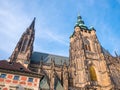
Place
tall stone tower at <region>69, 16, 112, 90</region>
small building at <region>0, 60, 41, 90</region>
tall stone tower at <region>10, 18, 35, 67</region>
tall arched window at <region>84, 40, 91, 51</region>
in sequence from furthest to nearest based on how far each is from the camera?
tall arched window at <region>84, 40, 91, 51</region> < tall stone tower at <region>10, 18, 35, 67</region> < tall stone tower at <region>69, 16, 112, 90</region> < small building at <region>0, 60, 41, 90</region>

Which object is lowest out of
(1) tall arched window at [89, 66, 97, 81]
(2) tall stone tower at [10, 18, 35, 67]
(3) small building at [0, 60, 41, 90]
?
(3) small building at [0, 60, 41, 90]

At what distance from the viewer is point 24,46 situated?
32219mm

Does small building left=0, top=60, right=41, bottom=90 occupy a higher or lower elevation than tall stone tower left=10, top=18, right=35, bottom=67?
lower

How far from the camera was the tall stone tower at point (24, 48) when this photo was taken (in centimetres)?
2890

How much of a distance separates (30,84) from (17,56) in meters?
12.3

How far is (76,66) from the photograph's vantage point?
31562 mm

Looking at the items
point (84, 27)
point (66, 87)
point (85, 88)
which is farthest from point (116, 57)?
point (66, 87)

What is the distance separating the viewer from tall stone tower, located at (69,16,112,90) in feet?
94.1

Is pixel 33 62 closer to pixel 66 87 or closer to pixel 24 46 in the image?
pixel 24 46

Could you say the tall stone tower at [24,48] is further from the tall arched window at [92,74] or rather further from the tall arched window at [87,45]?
the tall arched window at [92,74]

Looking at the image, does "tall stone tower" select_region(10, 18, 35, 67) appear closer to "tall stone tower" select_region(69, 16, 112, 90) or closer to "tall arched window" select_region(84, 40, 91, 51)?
"tall stone tower" select_region(69, 16, 112, 90)

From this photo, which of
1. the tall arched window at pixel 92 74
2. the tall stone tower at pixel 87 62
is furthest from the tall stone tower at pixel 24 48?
the tall arched window at pixel 92 74

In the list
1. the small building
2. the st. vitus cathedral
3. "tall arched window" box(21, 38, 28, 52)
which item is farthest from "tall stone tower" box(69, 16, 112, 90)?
the small building

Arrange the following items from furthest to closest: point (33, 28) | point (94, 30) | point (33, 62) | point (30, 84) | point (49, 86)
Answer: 1. point (94, 30)
2. point (33, 28)
3. point (33, 62)
4. point (49, 86)
5. point (30, 84)
